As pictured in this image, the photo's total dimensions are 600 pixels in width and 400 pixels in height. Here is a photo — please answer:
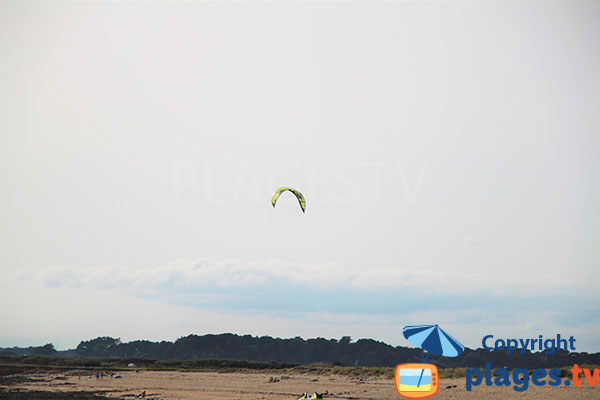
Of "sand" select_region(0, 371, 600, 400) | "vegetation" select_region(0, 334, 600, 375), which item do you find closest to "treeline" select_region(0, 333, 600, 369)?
"vegetation" select_region(0, 334, 600, 375)

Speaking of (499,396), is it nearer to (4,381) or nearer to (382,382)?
(382,382)

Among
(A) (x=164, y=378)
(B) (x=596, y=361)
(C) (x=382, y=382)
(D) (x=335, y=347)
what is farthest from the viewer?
(D) (x=335, y=347)

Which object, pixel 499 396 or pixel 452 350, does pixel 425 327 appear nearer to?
pixel 452 350

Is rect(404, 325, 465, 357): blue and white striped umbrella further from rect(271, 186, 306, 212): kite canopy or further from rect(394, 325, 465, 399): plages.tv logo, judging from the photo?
rect(271, 186, 306, 212): kite canopy

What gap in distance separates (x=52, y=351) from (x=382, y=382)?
62412mm

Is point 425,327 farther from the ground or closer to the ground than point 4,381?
farther from the ground

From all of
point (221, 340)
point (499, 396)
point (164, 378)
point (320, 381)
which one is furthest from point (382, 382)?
point (221, 340)

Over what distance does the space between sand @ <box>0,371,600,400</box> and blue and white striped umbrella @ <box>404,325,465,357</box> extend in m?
8.02

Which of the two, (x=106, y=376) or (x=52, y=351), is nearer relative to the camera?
(x=106, y=376)

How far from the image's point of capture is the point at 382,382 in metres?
37.9

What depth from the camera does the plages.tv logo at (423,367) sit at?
1802cm

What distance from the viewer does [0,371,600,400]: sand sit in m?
28.0

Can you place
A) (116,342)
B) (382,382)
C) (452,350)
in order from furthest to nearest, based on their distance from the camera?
(116,342)
(382,382)
(452,350)

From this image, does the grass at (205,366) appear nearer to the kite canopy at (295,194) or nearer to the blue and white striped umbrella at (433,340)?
the kite canopy at (295,194)
